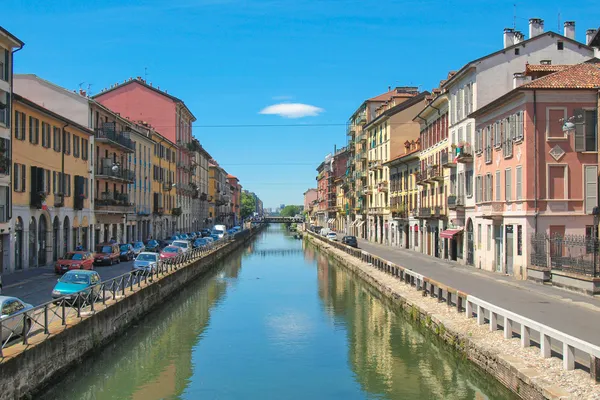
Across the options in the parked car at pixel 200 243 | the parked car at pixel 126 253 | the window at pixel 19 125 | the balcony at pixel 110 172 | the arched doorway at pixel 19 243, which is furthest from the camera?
Answer: the parked car at pixel 200 243

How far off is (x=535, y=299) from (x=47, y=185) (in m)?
30.0

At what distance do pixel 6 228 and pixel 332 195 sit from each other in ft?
364

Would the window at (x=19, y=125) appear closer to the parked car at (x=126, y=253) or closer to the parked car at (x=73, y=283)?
the parked car at (x=126, y=253)

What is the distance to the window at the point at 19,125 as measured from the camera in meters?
34.3

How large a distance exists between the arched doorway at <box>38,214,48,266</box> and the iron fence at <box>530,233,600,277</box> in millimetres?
28932

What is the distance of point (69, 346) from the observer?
16406 mm

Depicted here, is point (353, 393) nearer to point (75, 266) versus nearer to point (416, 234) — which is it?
point (75, 266)

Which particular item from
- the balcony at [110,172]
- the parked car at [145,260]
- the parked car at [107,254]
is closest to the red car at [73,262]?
the parked car at [145,260]

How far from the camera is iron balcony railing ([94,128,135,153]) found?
164 ft

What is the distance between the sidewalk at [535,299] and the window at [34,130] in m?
24.3

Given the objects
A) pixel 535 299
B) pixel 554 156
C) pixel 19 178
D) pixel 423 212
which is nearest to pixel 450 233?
pixel 423 212

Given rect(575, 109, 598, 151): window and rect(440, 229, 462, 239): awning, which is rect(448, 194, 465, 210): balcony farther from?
rect(575, 109, 598, 151): window

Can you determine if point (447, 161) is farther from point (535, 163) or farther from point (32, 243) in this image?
point (32, 243)

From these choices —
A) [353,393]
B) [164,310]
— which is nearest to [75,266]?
[164,310]
